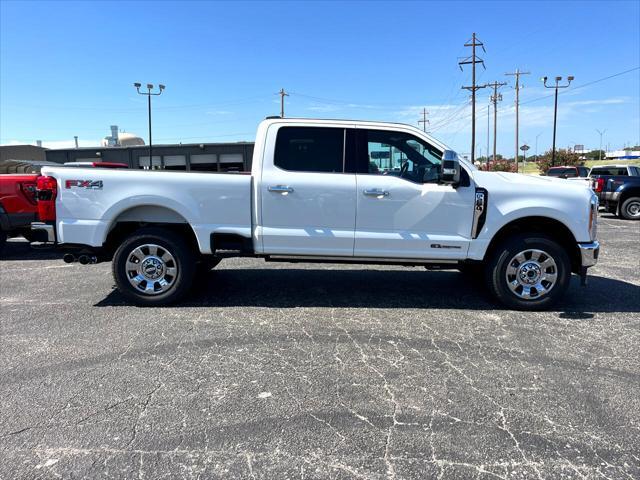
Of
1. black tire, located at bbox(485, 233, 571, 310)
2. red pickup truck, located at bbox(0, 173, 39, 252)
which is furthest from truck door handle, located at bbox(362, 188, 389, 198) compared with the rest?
red pickup truck, located at bbox(0, 173, 39, 252)

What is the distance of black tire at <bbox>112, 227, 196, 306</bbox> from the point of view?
5.30 meters

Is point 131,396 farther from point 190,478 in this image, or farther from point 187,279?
point 187,279

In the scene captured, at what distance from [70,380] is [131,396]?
0.63 m

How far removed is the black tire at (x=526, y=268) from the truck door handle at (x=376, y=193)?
1.48m

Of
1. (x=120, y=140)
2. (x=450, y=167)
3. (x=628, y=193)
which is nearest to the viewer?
(x=450, y=167)

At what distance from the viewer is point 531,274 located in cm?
524

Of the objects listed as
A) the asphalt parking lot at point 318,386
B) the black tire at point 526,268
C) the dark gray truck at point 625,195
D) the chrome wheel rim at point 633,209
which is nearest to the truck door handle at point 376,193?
the asphalt parking lot at point 318,386

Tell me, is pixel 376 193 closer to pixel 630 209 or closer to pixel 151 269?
pixel 151 269

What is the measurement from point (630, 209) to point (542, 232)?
1321 cm

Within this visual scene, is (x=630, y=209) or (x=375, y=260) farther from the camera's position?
(x=630, y=209)

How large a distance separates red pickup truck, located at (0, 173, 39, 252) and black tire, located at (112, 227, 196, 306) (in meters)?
4.15

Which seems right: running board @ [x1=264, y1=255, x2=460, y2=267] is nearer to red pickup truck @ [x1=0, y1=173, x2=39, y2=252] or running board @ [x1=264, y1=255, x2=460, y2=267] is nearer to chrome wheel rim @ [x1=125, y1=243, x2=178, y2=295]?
chrome wheel rim @ [x1=125, y1=243, x2=178, y2=295]

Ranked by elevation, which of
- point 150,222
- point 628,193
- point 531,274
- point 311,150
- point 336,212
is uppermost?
point 311,150

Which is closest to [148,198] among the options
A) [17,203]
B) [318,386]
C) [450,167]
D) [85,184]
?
[85,184]
